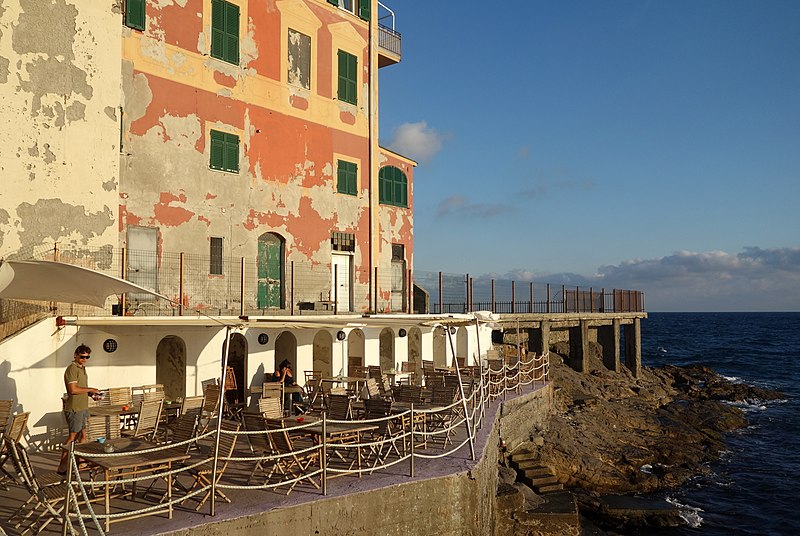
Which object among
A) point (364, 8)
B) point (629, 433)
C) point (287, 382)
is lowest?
point (629, 433)

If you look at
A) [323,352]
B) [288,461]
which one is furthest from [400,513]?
[323,352]

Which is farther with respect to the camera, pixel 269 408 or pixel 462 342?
pixel 462 342

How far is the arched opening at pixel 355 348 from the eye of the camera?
20.0 metres

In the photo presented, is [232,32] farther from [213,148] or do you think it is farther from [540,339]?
[540,339]

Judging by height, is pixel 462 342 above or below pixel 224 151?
below

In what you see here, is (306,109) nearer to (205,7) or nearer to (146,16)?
(205,7)

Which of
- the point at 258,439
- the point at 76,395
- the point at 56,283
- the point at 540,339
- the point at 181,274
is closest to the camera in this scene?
the point at 258,439

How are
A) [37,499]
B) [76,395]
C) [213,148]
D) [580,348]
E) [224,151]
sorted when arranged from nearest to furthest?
[37,499]
[76,395]
[213,148]
[224,151]
[580,348]

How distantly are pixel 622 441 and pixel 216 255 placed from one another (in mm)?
14088

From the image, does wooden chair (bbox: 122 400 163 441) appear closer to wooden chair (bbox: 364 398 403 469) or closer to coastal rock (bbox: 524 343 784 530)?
wooden chair (bbox: 364 398 403 469)

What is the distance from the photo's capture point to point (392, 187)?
2497 centimetres

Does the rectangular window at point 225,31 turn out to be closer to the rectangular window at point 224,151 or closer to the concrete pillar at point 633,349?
the rectangular window at point 224,151

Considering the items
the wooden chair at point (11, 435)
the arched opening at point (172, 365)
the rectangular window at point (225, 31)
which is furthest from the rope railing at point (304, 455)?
the rectangular window at point (225, 31)

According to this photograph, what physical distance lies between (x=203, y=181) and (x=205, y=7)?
4631mm
